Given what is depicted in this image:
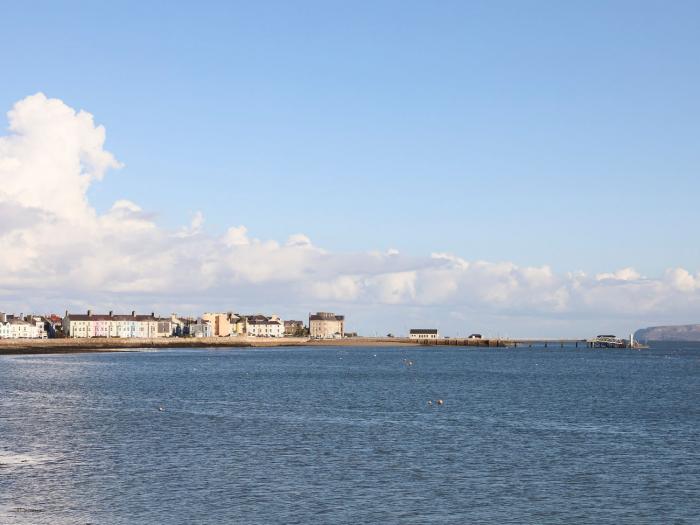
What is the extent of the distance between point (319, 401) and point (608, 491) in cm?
5044

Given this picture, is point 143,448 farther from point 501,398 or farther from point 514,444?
point 501,398

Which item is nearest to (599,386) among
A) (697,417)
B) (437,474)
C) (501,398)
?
(501,398)

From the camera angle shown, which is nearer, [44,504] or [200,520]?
[200,520]

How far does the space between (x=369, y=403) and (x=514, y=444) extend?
32004mm

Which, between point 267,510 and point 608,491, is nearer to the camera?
point 267,510

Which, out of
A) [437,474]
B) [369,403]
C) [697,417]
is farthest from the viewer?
[369,403]

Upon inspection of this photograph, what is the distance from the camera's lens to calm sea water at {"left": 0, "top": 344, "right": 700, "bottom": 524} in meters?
39.1

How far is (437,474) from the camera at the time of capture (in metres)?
47.8

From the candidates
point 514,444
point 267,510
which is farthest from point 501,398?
point 267,510

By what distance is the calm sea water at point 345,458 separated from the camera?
39.1m

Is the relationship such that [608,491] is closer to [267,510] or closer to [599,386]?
[267,510]

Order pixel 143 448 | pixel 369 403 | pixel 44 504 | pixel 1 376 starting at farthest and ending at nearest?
pixel 1 376 → pixel 369 403 → pixel 143 448 → pixel 44 504

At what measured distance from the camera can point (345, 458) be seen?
5250cm

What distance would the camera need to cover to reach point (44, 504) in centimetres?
3912
